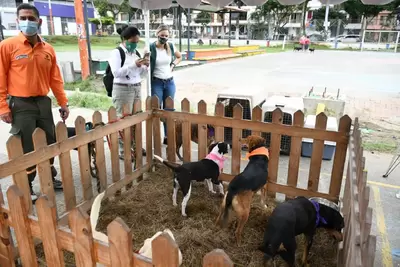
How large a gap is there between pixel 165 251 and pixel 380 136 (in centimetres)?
620

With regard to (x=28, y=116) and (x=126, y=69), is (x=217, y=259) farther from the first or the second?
(x=126, y=69)

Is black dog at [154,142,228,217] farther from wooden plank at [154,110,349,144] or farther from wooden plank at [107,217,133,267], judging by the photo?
wooden plank at [107,217,133,267]

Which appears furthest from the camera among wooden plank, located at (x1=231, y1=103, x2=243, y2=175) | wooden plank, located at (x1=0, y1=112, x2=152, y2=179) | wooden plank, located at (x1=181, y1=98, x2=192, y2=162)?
wooden plank, located at (x1=181, y1=98, x2=192, y2=162)

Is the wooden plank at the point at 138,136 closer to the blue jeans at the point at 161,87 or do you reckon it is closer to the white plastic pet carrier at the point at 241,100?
the blue jeans at the point at 161,87

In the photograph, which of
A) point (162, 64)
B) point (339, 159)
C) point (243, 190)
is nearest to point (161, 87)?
point (162, 64)

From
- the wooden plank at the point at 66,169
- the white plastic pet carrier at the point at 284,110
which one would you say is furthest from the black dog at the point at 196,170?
the white plastic pet carrier at the point at 284,110

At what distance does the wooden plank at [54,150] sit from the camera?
8.62 feet

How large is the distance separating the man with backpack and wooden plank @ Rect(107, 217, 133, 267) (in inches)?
120

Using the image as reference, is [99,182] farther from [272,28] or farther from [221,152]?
[272,28]

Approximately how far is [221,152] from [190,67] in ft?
50.6

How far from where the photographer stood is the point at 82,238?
1749 mm

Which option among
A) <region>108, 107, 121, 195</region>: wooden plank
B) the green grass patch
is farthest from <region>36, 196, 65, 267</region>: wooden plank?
the green grass patch

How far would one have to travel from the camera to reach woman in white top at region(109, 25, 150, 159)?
4.55 m

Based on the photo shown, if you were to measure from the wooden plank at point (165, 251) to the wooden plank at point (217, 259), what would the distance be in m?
0.16
